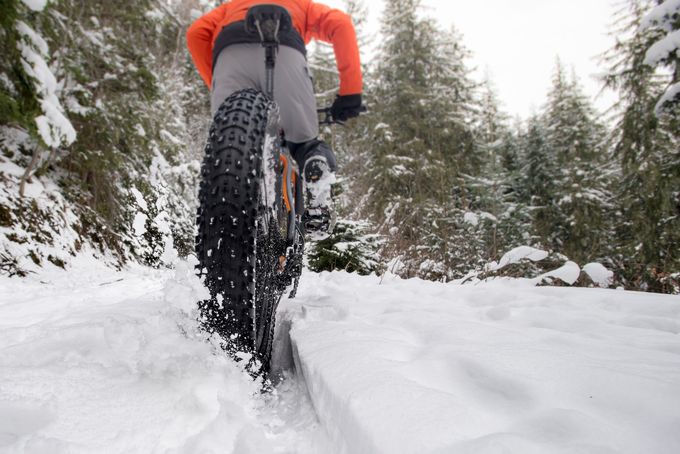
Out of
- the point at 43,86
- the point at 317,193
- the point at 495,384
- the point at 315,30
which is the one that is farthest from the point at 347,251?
the point at 495,384

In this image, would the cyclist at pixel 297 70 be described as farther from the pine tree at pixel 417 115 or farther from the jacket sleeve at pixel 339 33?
the pine tree at pixel 417 115

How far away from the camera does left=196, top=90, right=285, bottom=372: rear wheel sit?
976 mm

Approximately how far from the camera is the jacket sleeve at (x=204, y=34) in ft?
6.36

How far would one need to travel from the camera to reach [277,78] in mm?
1755

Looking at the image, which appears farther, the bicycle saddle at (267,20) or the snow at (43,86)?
the snow at (43,86)

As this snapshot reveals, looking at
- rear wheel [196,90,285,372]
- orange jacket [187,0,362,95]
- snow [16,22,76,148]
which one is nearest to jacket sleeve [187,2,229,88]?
orange jacket [187,0,362,95]

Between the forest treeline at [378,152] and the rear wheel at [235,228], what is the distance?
2.73 metres

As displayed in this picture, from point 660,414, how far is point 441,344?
1.57 feet

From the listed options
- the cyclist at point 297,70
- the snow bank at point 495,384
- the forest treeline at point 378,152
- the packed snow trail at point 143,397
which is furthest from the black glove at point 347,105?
the forest treeline at point 378,152

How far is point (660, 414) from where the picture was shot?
0.56 m

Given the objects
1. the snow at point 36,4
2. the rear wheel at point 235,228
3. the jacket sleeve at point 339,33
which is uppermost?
the snow at point 36,4

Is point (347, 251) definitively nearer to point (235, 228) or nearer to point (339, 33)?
point (339, 33)

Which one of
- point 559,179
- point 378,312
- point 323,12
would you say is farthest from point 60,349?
point 559,179

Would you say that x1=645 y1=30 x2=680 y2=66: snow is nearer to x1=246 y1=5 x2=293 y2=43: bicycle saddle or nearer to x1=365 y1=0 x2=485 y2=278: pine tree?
x1=365 y1=0 x2=485 y2=278: pine tree
